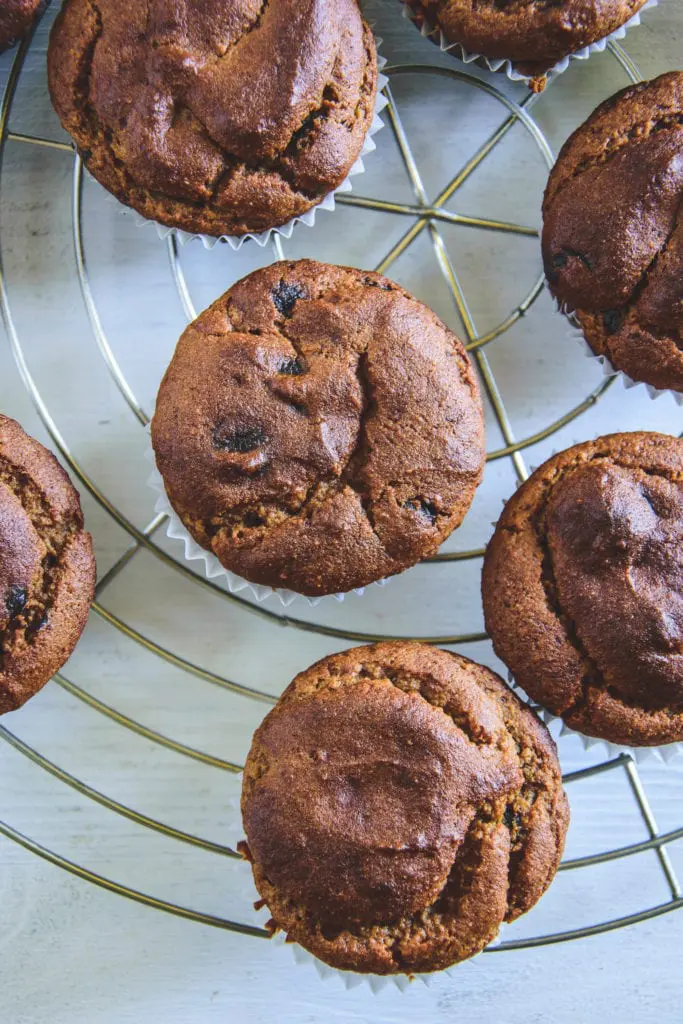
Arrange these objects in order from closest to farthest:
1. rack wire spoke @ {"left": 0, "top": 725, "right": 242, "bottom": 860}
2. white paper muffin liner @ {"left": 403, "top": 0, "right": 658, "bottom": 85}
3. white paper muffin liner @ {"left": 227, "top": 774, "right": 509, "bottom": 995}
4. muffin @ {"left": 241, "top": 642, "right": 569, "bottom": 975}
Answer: muffin @ {"left": 241, "top": 642, "right": 569, "bottom": 975} → white paper muffin liner @ {"left": 227, "top": 774, "right": 509, "bottom": 995} → white paper muffin liner @ {"left": 403, "top": 0, "right": 658, "bottom": 85} → rack wire spoke @ {"left": 0, "top": 725, "right": 242, "bottom": 860}

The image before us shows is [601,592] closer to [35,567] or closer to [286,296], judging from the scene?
[286,296]

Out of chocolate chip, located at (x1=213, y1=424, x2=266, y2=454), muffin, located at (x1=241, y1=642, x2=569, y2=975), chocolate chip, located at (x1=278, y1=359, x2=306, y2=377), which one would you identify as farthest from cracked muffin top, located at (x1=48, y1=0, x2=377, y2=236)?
muffin, located at (x1=241, y1=642, x2=569, y2=975)

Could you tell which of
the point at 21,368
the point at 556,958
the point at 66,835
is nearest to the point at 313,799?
the point at 66,835

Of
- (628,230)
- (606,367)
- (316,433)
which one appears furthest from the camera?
(606,367)

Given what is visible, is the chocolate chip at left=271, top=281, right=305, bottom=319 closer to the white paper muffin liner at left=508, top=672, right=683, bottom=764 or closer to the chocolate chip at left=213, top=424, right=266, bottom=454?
the chocolate chip at left=213, top=424, right=266, bottom=454

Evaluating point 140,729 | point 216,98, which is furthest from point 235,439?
point 140,729

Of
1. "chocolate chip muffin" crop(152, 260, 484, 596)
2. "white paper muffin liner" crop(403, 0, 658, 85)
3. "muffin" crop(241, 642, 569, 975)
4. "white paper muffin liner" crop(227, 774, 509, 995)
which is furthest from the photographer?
"white paper muffin liner" crop(403, 0, 658, 85)
